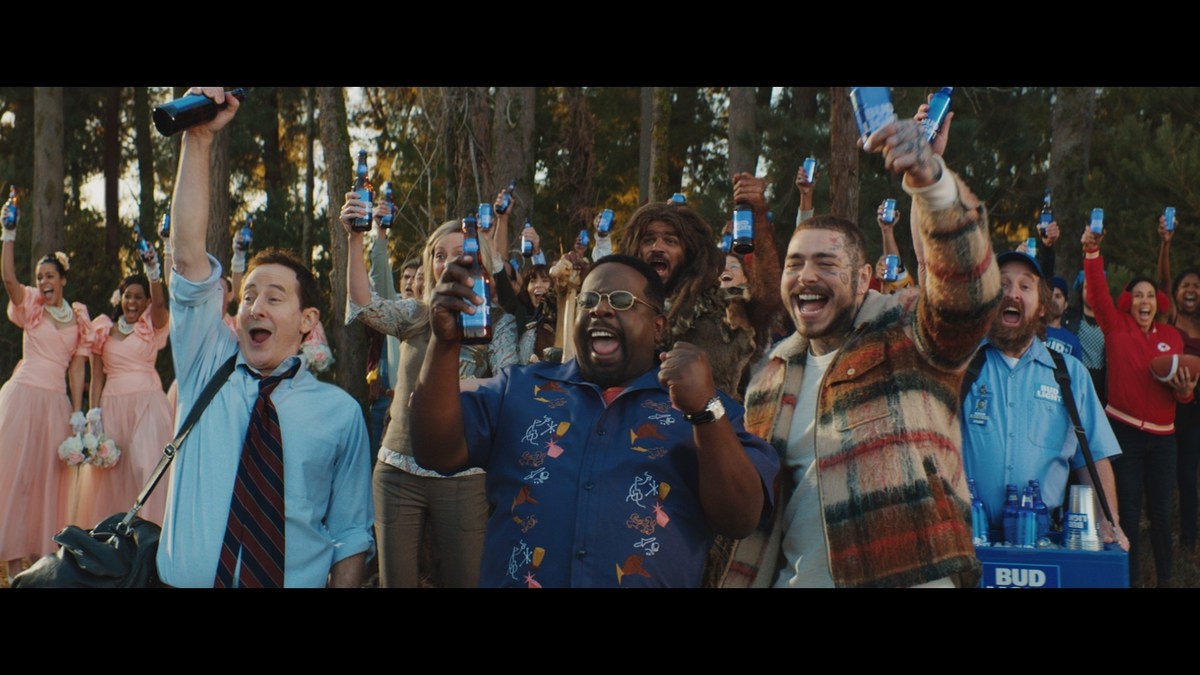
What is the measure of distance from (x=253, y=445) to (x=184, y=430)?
227 millimetres

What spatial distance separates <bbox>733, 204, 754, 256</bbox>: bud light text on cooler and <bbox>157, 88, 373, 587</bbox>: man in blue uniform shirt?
2.08 meters

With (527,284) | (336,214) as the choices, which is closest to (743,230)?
(527,284)

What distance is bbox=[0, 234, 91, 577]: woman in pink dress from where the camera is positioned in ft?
30.8

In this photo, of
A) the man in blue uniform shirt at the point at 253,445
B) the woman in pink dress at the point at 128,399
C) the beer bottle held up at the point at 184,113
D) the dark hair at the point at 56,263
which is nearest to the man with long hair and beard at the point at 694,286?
the man in blue uniform shirt at the point at 253,445

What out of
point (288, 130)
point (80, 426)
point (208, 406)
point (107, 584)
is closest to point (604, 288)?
point (208, 406)

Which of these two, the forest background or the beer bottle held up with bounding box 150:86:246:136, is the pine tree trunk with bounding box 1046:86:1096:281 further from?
the beer bottle held up with bounding box 150:86:246:136

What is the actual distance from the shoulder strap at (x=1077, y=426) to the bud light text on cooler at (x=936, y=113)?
7.37 ft

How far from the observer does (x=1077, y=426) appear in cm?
579

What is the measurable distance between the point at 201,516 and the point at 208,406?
0.38 meters

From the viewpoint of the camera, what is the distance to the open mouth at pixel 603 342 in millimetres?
3838

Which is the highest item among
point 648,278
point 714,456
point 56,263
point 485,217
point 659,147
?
point 659,147

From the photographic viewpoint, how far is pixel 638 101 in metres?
27.3

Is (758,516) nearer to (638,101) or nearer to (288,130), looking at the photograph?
(638,101)

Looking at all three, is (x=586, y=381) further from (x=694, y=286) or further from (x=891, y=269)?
(x=891, y=269)
